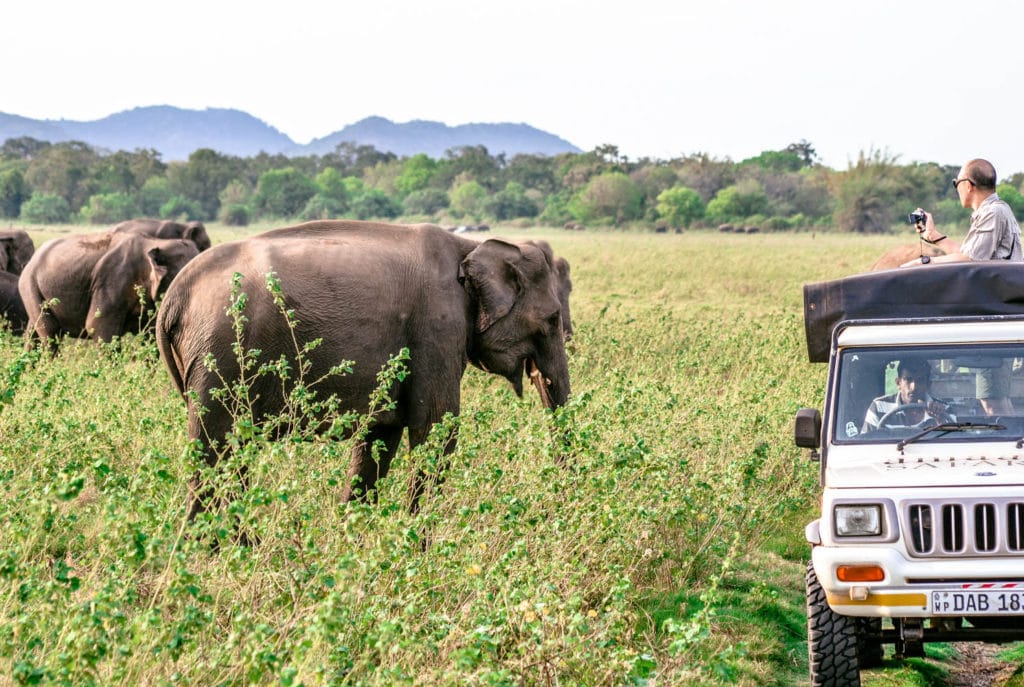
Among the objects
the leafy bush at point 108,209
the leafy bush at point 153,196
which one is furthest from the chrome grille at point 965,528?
the leafy bush at point 153,196

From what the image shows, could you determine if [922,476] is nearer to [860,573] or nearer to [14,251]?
[860,573]

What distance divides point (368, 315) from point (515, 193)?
341 ft

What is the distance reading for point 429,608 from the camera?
5.80 meters

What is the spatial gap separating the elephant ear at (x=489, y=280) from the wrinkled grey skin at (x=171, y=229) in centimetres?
1226

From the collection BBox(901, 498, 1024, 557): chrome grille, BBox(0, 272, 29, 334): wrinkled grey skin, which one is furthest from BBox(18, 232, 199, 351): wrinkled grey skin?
BBox(901, 498, 1024, 557): chrome grille

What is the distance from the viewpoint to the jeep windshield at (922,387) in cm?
659

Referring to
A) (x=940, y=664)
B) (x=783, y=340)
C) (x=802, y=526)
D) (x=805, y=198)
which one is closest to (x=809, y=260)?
(x=783, y=340)

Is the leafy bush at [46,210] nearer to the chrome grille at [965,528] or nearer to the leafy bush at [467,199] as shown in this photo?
the leafy bush at [467,199]

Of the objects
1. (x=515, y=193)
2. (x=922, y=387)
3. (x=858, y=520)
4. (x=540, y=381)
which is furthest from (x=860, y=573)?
(x=515, y=193)

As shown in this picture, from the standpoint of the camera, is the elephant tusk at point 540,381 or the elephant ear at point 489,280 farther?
the elephant tusk at point 540,381

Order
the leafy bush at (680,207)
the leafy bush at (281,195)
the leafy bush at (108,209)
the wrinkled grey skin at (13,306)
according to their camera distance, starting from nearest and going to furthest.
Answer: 1. the wrinkled grey skin at (13,306)
2. the leafy bush at (108,209)
3. the leafy bush at (680,207)
4. the leafy bush at (281,195)

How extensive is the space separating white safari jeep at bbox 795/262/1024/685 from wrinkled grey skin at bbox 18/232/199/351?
11.2 metres

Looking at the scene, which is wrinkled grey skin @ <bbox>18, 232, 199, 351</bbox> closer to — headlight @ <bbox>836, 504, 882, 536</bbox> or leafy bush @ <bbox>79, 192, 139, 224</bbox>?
headlight @ <bbox>836, 504, 882, 536</bbox>

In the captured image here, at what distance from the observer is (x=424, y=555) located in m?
5.93
